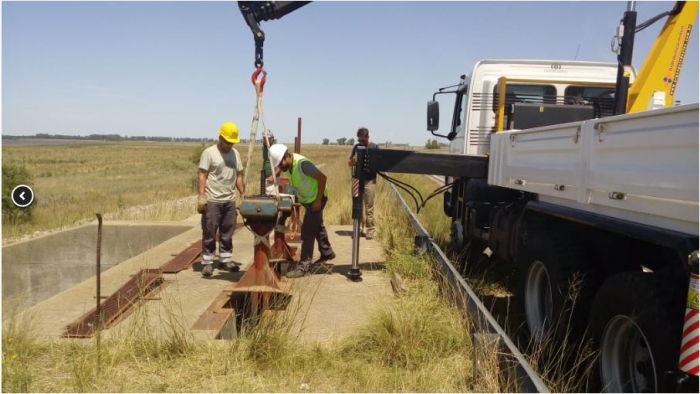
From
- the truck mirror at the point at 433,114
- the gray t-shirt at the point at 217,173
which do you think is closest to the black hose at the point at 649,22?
the truck mirror at the point at 433,114

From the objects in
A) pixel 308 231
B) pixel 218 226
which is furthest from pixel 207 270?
pixel 308 231

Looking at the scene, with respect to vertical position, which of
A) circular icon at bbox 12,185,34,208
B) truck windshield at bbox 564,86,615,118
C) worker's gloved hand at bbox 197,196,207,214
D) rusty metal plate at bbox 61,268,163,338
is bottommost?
rusty metal plate at bbox 61,268,163,338

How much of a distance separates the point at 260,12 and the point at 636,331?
4.39 meters

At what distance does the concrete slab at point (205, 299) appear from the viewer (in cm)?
454

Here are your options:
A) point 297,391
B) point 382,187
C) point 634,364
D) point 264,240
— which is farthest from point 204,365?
point 382,187

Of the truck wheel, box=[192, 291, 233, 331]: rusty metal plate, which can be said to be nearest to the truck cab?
box=[192, 291, 233, 331]: rusty metal plate

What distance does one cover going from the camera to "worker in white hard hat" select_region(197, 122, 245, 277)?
21.2 feet

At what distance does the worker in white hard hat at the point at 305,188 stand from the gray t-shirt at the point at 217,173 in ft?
2.06

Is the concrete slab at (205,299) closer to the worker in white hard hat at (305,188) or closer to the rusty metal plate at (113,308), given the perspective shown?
the rusty metal plate at (113,308)

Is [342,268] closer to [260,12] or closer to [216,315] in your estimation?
[216,315]

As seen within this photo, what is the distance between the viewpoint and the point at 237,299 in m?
5.48

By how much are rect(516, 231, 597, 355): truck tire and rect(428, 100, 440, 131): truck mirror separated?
145 inches

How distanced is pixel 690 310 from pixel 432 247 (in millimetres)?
4191

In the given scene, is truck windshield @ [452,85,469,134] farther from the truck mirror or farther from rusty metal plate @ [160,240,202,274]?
rusty metal plate @ [160,240,202,274]
